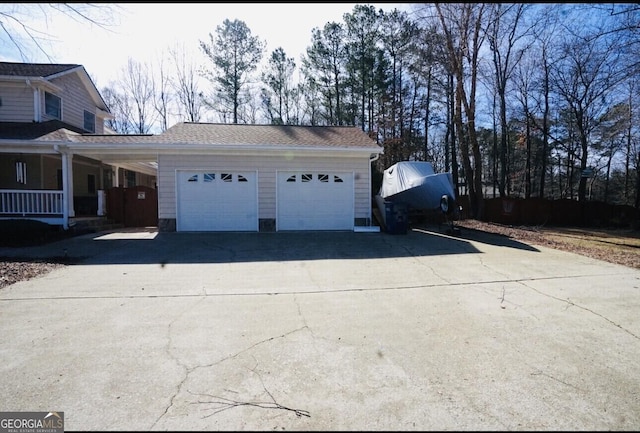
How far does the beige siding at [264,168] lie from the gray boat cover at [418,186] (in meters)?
1.28

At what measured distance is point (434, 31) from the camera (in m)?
17.2

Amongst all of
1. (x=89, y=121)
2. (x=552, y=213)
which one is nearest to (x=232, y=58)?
(x=89, y=121)

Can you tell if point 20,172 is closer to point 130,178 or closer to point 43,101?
point 43,101

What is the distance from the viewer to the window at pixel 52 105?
1472 centimetres

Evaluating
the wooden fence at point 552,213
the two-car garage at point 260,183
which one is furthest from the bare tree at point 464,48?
the two-car garage at point 260,183

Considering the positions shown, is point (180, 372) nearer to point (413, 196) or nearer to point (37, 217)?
point (413, 196)

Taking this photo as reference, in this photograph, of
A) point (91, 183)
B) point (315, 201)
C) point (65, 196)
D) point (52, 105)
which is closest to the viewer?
point (65, 196)

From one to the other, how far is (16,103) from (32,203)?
541 centimetres

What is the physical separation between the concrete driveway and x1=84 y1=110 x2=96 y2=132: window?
14.1 meters

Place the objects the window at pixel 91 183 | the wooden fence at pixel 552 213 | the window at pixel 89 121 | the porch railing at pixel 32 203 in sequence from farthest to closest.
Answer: the wooden fence at pixel 552 213
the window at pixel 89 121
the window at pixel 91 183
the porch railing at pixel 32 203

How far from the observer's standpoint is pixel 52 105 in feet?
49.6

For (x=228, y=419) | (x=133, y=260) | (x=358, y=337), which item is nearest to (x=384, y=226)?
(x=133, y=260)

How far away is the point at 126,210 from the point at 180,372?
1419cm

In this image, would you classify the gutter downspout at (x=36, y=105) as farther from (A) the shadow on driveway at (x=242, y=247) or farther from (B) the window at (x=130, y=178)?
(B) the window at (x=130, y=178)
